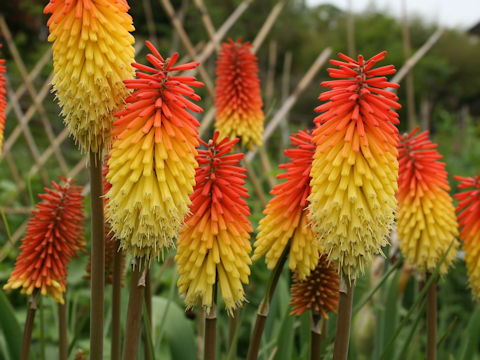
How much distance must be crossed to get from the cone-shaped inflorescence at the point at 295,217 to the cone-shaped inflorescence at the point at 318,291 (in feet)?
0.93

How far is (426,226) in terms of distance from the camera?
2506 mm

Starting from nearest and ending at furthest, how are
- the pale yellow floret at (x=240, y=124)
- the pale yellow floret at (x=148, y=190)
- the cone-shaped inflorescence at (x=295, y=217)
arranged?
the pale yellow floret at (x=148, y=190) < the cone-shaped inflorescence at (x=295, y=217) < the pale yellow floret at (x=240, y=124)

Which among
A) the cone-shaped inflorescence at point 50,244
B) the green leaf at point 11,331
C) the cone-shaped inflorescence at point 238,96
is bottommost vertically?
the green leaf at point 11,331

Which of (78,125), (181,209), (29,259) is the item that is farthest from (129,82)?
(29,259)

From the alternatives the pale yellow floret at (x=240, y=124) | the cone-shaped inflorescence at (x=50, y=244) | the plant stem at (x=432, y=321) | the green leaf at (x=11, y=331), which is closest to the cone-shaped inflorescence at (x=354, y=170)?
the plant stem at (x=432, y=321)

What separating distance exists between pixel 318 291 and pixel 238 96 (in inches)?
73.8

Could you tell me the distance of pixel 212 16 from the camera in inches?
733

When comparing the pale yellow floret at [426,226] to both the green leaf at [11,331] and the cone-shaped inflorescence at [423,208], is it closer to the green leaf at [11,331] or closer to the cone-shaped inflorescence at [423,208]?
the cone-shaped inflorescence at [423,208]

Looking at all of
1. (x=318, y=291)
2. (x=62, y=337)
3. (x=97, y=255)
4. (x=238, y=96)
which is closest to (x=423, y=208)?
(x=318, y=291)

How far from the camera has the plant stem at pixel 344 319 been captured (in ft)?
5.49

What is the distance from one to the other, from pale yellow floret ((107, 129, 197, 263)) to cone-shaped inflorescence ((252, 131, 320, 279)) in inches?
18.8

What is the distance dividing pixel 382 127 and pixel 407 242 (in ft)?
3.43

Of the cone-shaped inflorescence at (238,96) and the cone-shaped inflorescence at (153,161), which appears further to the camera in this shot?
the cone-shaped inflorescence at (238,96)

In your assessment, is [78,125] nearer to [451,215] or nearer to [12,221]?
[451,215]
